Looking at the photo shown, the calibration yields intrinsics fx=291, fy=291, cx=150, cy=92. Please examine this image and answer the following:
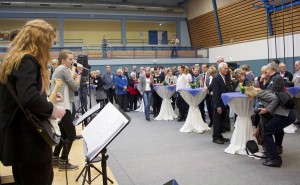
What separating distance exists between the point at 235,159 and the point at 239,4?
516 inches

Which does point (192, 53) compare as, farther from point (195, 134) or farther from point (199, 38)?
point (195, 134)

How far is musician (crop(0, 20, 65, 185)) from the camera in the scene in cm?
172

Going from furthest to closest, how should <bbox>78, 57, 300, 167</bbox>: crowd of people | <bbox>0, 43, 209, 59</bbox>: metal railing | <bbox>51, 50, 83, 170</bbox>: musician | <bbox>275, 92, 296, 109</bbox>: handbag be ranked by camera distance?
<bbox>0, 43, 209, 59</bbox>: metal railing
<bbox>78, 57, 300, 167</bbox>: crowd of people
<bbox>275, 92, 296, 109</bbox>: handbag
<bbox>51, 50, 83, 170</bbox>: musician

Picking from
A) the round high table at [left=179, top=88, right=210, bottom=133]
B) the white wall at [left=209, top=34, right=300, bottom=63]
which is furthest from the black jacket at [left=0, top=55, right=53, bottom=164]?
the white wall at [left=209, top=34, right=300, bottom=63]

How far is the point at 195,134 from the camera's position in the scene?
6617 millimetres

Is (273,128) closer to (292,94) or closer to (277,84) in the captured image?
(277,84)

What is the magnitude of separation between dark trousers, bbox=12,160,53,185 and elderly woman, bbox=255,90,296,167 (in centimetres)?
331

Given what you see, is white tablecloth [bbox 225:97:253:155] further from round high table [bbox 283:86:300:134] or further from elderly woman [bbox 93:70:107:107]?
elderly woman [bbox 93:70:107:107]

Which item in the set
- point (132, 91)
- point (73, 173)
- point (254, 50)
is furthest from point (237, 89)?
point (254, 50)

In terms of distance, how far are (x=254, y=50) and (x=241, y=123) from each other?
35.4ft

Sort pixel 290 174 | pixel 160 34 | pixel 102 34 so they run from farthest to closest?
pixel 160 34, pixel 102 34, pixel 290 174

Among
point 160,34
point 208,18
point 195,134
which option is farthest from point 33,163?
point 160,34

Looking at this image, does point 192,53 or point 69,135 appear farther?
point 192,53

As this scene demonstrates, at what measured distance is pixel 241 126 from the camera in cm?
499
